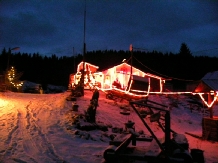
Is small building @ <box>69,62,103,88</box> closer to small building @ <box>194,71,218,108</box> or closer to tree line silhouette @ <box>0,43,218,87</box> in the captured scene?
small building @ <box>194,71,218,108</box>

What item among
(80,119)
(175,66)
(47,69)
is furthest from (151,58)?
(80,119)

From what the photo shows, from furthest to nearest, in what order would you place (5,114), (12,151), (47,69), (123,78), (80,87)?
(47,69)
(123,78)
(80,87)
(5,114)
(12,151)

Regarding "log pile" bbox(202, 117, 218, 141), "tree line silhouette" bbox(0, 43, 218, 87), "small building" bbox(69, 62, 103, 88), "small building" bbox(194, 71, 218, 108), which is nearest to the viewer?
"log pile" bbox(202, 117, 218, 141)

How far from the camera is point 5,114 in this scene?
52.3ft

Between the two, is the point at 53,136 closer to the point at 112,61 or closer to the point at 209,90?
the point at 209,90

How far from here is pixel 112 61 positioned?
59.7 metres

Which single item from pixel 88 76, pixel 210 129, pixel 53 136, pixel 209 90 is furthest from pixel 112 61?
pixel 53 136

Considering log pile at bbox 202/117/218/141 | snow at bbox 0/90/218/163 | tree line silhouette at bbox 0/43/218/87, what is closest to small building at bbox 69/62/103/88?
snow at bbox 0/90/218/163

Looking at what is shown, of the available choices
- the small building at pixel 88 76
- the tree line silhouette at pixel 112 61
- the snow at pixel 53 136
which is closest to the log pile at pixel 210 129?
the snow at pixel 53 136

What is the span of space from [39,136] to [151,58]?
2352 inches

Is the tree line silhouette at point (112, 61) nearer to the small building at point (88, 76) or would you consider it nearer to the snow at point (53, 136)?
the small building at point (88, 76)

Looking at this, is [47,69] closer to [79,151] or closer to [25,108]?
[25,108]

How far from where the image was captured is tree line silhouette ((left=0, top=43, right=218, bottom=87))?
6312 cm

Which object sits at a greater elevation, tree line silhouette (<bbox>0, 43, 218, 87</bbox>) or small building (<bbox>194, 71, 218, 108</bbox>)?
tree line silhouette (<bbox>0, 43, 218, 87</bbox>)
